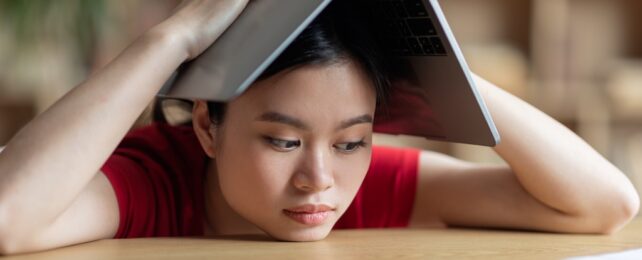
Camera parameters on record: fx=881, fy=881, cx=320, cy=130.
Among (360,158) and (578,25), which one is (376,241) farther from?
(578,25)

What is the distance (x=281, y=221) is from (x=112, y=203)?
237 millimetres

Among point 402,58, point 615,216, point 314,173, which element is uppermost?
point 402,58

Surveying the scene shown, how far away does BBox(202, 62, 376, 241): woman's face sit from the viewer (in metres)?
0.98

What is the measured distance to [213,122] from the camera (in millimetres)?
1110

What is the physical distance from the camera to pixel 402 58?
3.51 ft

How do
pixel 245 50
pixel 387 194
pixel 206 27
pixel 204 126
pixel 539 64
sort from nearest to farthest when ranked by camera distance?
1. pixel 245 50
2. pixel 206 27
3. pixel 204 126
4. pixel 387 194
5. pixel 539 64

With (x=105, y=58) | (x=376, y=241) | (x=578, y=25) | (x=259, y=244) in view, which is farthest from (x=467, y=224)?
(x=578, y=25)

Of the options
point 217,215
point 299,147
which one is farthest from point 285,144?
point 217,215

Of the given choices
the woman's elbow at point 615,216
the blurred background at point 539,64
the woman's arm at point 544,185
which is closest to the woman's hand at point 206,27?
the woman's arm at point 544,185

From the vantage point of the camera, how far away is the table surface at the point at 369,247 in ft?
3.06

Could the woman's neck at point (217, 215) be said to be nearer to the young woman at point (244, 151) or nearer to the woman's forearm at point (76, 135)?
the young woman at point (244, 151)

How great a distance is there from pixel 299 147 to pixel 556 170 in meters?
0.43

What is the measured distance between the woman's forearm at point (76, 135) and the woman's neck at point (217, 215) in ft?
0.97

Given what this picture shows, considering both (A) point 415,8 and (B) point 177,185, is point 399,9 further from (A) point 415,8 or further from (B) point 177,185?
(B) point 177,185
